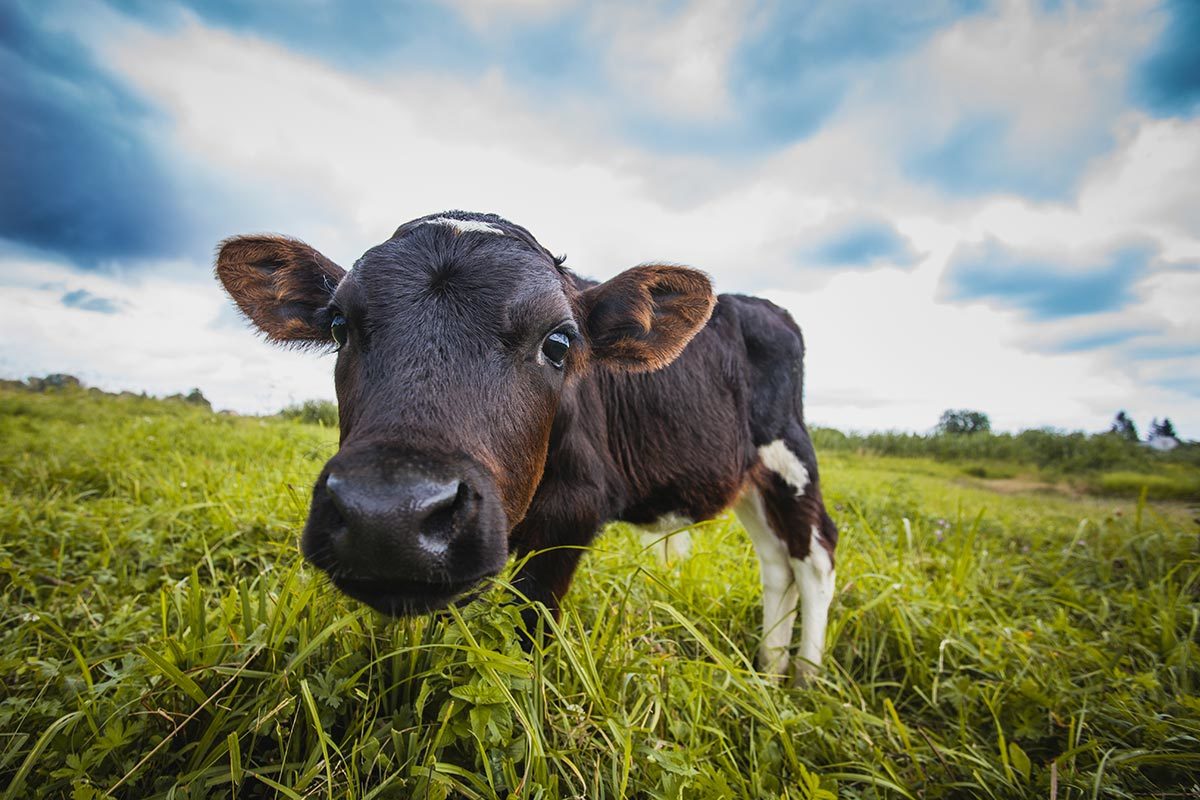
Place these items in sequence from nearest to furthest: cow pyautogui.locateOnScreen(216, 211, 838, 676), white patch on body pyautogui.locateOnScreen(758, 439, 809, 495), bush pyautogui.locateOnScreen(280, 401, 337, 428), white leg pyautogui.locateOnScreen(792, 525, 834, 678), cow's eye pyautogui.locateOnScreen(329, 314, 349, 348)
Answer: cow pyautogui.locateOnScreen(216, 211, 838, 676) < cow's eye pyautogui.locateOnScreen(329, 314, 349, 348) < white leg pyautogui.locateOnScreen(792, 525, 834, 678) < white patch on body pyautogui.locateOnScreen(758, 439, 809, 495) < bush pyautogui.locateOnScreen(280, 401, 337, 428)

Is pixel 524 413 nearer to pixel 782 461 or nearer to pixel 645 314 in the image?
pixel 645 314

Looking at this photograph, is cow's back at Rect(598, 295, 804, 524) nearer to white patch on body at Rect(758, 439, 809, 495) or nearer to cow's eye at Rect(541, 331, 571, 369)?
white patch on body at Rect(758, 439, 809, 495)

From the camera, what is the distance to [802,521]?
13.1 ft

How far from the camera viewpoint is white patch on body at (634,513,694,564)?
366 centimetres

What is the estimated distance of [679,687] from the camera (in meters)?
2.24

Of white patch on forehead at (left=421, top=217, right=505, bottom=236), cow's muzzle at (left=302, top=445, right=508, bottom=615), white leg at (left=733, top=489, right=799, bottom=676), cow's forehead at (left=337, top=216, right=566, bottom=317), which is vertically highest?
white patch on forehead at (left=421, top=217, right=505, bottom=236)

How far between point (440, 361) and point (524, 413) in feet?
1.27

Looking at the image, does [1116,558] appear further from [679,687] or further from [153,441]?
[153,441]

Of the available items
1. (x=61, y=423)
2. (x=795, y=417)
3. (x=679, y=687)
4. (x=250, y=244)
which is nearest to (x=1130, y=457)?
(x=795, y=417)

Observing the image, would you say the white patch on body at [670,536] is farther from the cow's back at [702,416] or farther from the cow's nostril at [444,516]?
the cow's nostril at [444,516]

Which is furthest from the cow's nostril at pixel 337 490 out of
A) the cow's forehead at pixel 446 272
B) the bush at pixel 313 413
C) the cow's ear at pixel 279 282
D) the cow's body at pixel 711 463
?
the bush at pixel 313 413

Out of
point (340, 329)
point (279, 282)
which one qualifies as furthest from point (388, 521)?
point (279, 282)

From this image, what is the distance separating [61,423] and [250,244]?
8241 millimetres

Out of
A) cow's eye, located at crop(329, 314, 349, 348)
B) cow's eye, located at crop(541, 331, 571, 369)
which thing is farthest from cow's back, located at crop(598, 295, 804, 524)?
cow's eye, located at crop(329, 314, 349, 348)
